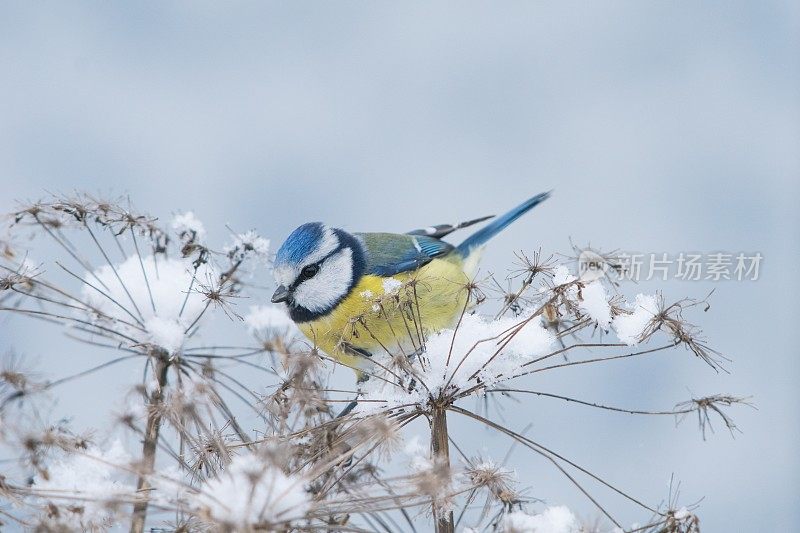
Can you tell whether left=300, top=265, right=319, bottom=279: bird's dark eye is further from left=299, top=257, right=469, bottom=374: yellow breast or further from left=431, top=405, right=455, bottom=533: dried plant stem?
left=431, top=405, right=455, bottom=533: dried plant stem

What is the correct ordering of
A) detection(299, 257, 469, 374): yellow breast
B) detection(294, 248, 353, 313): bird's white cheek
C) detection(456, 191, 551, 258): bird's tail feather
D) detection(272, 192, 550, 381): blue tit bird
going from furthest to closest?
detection(456, 191, 551, 258): bird's tail feather → detection(294, 248, 353, 313): bird's white cheek → detection(272, 192, 550, 381): blue tit bird → detection(299, 257, 469, 374): yellow breast

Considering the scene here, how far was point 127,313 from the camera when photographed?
3119 millimetres

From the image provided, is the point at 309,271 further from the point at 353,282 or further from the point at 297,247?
the point at 353,282

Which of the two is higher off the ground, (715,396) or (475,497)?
(715,396)

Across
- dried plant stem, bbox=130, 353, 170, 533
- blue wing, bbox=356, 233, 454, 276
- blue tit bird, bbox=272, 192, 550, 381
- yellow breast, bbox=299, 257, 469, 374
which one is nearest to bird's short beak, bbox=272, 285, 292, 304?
blue tit bird, bbox=272, 192, 550, 381

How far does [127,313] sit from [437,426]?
3.88 ft

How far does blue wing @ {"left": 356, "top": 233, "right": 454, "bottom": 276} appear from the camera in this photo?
3941mm

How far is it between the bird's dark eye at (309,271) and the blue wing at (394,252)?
0.27 m

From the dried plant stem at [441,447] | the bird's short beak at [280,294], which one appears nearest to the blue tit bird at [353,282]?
the bird's short beak at [280,294]

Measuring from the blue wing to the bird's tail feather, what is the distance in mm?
391

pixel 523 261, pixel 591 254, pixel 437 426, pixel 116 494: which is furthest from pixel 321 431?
pixel 591 254

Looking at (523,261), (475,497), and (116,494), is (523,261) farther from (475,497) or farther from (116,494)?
(116,494)

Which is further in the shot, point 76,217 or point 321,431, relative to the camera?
point 76,217

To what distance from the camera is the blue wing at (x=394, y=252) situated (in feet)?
12.9
